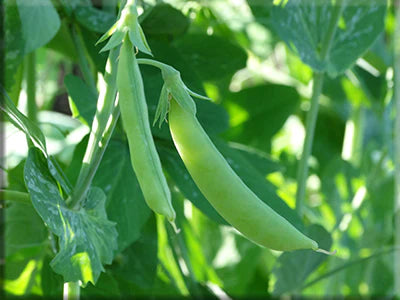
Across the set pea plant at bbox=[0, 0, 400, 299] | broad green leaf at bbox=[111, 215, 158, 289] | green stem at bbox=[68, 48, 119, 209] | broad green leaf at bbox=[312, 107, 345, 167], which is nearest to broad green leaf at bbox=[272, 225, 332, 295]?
pea plant at bbox=[0, 0, 400, 299]

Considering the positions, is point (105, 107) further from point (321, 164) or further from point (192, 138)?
point (321, 164)

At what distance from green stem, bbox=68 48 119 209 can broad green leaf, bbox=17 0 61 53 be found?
0.12 m

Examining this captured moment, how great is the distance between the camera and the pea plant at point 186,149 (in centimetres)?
27

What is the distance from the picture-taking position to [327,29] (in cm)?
50

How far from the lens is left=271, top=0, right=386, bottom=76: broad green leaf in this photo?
0.47 metres

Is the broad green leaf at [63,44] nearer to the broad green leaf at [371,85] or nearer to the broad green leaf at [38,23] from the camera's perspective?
the broad green leaf at [38,23]

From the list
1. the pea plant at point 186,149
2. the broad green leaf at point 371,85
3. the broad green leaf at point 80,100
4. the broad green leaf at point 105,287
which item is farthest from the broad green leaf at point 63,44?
the broad green leaf at point 371,85

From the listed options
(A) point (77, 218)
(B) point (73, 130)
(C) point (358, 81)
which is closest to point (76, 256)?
(A) point (77, 218)

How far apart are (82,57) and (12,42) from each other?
0.18 feet

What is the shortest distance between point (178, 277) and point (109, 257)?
0.94ft

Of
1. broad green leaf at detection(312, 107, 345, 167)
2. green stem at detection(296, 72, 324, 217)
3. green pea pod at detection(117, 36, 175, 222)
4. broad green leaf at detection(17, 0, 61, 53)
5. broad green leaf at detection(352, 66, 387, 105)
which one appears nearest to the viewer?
green pea pod at detection(117, 36, 175, 222)

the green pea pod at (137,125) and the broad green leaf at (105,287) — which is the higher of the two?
the green pea pod at (137,125)

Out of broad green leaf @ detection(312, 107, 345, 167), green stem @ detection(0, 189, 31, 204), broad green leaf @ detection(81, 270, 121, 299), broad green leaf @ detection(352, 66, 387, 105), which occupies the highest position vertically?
broad green leaf @ detection(352, 66, 387, 105)

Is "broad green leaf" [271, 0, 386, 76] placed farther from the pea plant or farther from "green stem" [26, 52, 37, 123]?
"green stem" [26, 52, 37, 123]
